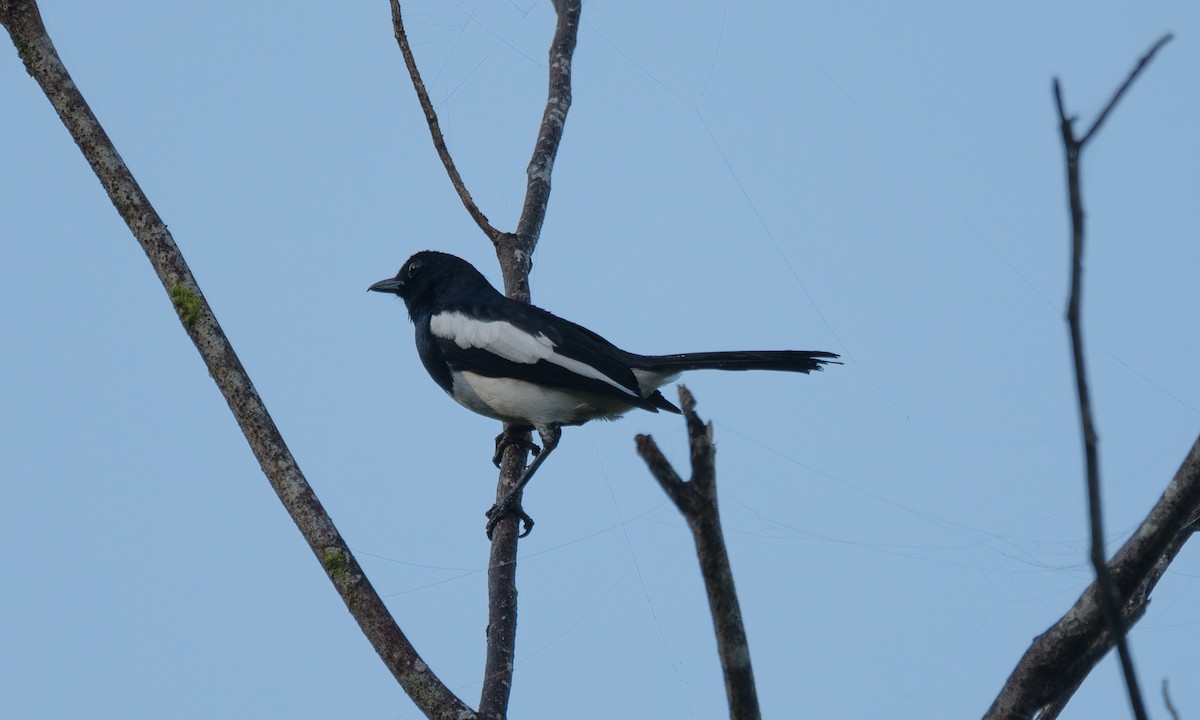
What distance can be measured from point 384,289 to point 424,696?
3.93 m

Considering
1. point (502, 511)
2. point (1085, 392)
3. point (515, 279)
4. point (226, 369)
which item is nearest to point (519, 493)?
point (502, 511)

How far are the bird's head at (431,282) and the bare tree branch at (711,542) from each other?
425cm

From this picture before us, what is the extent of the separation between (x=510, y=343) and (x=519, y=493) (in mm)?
820

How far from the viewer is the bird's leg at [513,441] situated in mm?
5598

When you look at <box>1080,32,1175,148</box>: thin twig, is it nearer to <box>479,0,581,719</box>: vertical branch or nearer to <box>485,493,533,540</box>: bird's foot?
<box>479,0,581,719</box>: vertical branch

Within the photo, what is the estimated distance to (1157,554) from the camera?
2133 millimetres

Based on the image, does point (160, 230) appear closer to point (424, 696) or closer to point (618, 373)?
point (424, 696)

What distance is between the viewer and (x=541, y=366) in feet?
17.5

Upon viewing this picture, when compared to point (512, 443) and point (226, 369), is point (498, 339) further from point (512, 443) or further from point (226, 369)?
point (226, 369)

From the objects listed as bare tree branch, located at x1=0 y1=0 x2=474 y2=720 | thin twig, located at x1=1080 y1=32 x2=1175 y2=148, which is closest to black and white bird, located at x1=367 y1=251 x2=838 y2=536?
bare tree branch, located at x1=0 y1=0 x2=474 y2=720

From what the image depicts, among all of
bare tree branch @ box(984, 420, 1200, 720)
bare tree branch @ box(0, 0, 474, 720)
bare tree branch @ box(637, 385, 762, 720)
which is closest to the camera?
bare tree branch @ box(637, 385, 762, 720)

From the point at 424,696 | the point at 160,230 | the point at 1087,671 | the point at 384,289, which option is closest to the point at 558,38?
the point at 384,289

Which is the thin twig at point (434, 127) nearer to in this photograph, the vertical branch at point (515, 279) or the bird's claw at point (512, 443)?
the vertical branch at point (515, 279)

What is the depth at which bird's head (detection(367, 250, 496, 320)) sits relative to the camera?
20.4 ft
